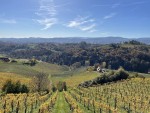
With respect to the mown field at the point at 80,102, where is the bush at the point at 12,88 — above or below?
below

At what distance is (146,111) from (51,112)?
17385 mm

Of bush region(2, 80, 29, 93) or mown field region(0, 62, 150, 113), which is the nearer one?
mown field region(0, 62, 150, 113)

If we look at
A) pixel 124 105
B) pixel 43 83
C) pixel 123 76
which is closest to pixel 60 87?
pixel 43 83

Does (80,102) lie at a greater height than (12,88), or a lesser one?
greater

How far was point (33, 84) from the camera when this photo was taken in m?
110

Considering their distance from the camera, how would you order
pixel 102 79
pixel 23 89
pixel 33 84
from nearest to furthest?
pixel 23 89 < pixel 33 84 < pixel 102 79

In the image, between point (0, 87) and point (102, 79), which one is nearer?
point (0, 87)

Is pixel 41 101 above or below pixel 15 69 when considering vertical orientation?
above

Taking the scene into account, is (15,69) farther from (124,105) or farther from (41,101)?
(124,105)

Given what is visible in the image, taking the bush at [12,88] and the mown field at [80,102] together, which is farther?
the bush at [12,88]

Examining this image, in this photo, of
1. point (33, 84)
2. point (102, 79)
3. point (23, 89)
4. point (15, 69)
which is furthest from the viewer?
point (15, 69)

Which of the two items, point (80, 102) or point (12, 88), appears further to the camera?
point (12, 88)

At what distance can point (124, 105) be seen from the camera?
183ft

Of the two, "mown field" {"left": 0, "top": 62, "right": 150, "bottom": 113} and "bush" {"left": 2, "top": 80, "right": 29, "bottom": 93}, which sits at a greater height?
"mown field" {"left": 0, "top": 62, "right": 150, "bottom": 113}
